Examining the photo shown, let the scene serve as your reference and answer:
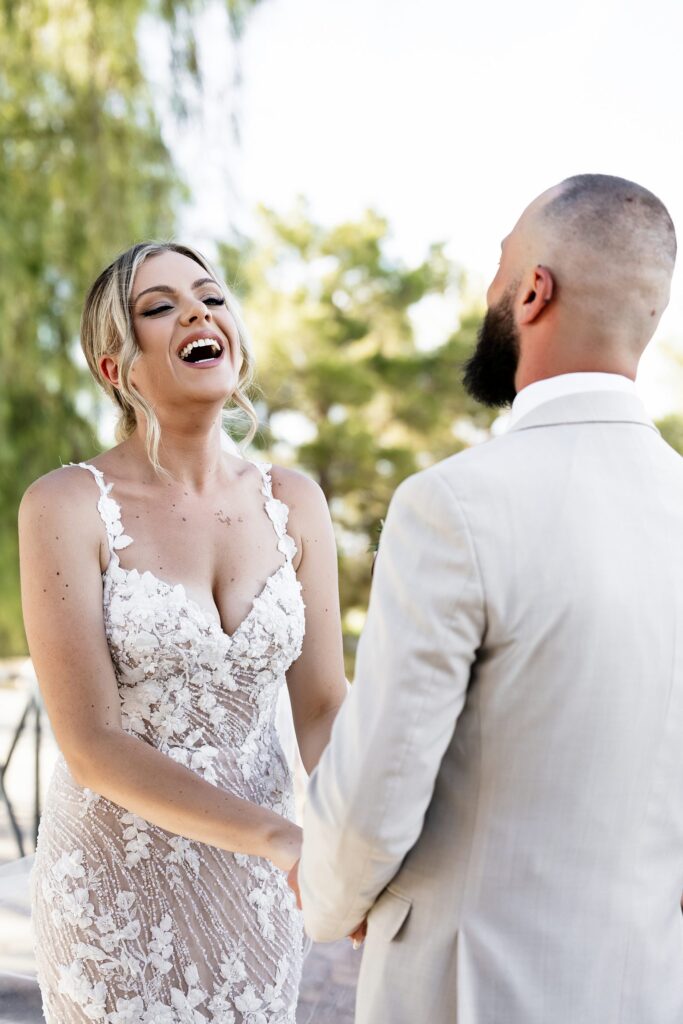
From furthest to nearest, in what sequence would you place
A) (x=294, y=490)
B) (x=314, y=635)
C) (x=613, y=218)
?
1. (x=294, y=490)
2. (x=314, y=635)
3. (x=613, y=218)

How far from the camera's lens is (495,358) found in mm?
1364

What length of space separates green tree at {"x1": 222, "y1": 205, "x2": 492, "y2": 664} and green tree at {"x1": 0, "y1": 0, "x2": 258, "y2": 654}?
236 inches

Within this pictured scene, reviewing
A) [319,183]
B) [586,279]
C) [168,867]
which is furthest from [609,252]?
[319,183]

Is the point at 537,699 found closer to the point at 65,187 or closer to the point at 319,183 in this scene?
the point at 65,187

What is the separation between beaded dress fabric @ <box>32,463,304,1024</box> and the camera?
6.51ft

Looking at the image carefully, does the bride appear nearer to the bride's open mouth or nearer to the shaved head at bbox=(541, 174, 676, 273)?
the bride's open mouth

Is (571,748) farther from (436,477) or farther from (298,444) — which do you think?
(298,444)

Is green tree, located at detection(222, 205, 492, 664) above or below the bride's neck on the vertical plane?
below

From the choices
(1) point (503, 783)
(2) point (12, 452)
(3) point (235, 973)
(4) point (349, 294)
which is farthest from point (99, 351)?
(4) point (349, 294)

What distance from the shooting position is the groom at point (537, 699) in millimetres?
1182

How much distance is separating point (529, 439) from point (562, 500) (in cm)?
9

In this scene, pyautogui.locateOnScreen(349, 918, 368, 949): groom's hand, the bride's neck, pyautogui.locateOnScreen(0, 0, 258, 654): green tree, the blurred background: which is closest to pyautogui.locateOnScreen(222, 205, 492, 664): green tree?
the blurred background

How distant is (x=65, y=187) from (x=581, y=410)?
588 centimetres

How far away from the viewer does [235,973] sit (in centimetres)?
203
